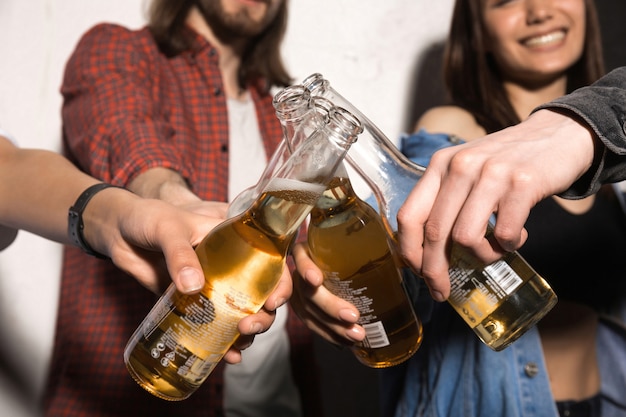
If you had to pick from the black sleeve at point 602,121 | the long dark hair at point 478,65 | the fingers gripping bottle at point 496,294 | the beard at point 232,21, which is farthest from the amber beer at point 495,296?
the beard at point 232,21

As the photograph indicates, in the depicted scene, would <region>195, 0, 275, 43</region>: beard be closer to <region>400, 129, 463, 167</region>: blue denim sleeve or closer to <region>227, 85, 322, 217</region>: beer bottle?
<region>400, 129, 463, 167</region>: blue denim sleeve

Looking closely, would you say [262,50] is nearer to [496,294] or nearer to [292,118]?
[292,118]

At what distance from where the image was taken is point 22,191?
0.74 meters

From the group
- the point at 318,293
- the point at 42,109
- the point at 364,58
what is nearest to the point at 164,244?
the point at 318,293

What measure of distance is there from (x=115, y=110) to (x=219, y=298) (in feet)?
2.16

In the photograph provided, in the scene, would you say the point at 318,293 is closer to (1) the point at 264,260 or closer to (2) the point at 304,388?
(1) the point at 264,260

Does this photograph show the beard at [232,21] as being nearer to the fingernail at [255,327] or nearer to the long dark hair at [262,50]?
the long dark hair at [262,50]

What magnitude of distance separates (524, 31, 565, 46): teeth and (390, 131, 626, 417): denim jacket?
14.2 inches

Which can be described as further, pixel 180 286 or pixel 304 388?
pixel 304 388

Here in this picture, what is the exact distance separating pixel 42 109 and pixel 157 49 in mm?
294

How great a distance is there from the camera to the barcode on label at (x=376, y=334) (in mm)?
614

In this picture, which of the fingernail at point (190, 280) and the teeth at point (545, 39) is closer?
the fingernail at point (190, 280)

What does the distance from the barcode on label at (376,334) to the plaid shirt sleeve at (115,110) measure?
45cm

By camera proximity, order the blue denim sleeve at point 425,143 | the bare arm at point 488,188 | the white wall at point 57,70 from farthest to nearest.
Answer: the white wall at point 57,70
the blue denim sleeve at point 425,143
the bare arm at point 488,188
